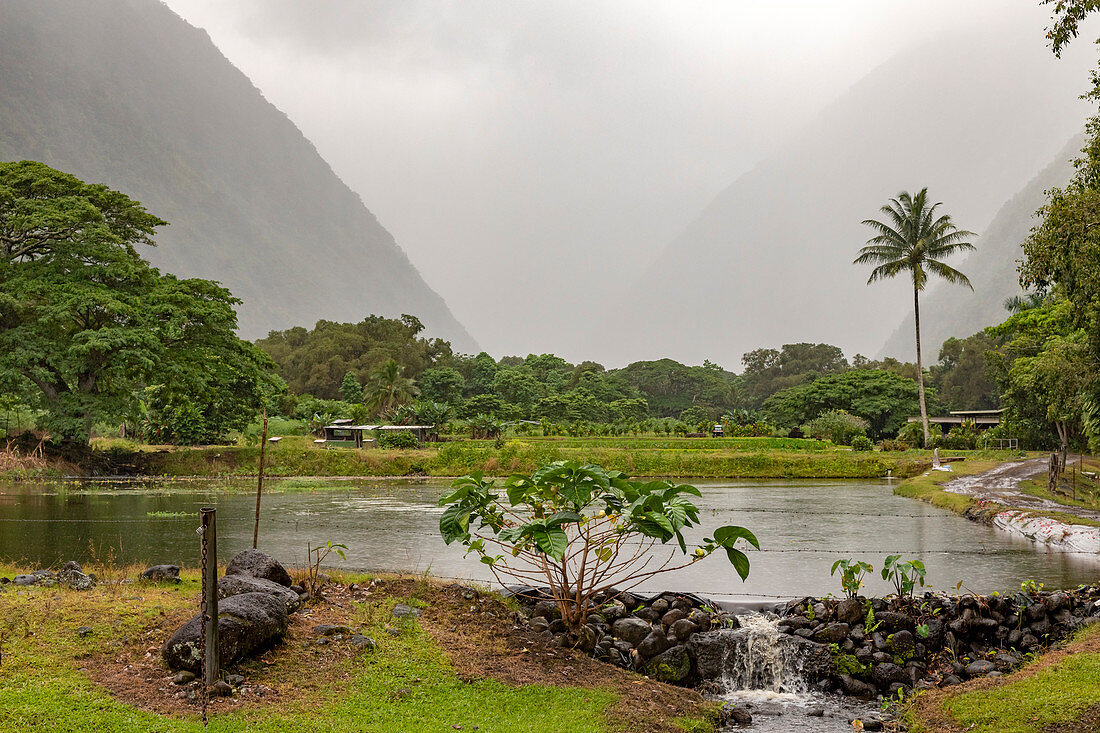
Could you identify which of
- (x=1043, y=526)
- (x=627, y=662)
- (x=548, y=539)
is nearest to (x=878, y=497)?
(x=1043, y=526)

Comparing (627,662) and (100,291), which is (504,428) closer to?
(100,291)

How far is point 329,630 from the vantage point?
7.86 m

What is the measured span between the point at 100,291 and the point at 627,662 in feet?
79.5

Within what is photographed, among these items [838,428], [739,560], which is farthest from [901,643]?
[838,428]

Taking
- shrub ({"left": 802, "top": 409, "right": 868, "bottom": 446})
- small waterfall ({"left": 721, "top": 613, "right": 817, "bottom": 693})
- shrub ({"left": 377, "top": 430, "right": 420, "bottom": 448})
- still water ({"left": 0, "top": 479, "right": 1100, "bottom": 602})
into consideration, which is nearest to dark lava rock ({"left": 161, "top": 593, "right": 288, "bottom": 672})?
small waterfall ({"left": 721, "top": 613, "right": 817, "bottom": 693})

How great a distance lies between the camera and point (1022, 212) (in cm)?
17125

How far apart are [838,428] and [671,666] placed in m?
46.6

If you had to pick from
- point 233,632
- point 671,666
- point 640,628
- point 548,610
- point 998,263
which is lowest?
point 671,666

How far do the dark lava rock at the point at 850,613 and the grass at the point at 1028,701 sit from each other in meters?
1.41

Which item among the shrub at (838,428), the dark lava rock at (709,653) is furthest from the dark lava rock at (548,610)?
the shrub at (838,428)

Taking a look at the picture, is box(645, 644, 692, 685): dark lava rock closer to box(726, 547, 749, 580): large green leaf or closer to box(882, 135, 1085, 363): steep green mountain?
box(726, 547, 749, 580): large green leaf

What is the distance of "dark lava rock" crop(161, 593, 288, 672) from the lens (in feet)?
21.7

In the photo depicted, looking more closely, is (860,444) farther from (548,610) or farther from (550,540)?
(550,540)

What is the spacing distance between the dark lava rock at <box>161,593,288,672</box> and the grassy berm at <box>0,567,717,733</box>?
148 mm
